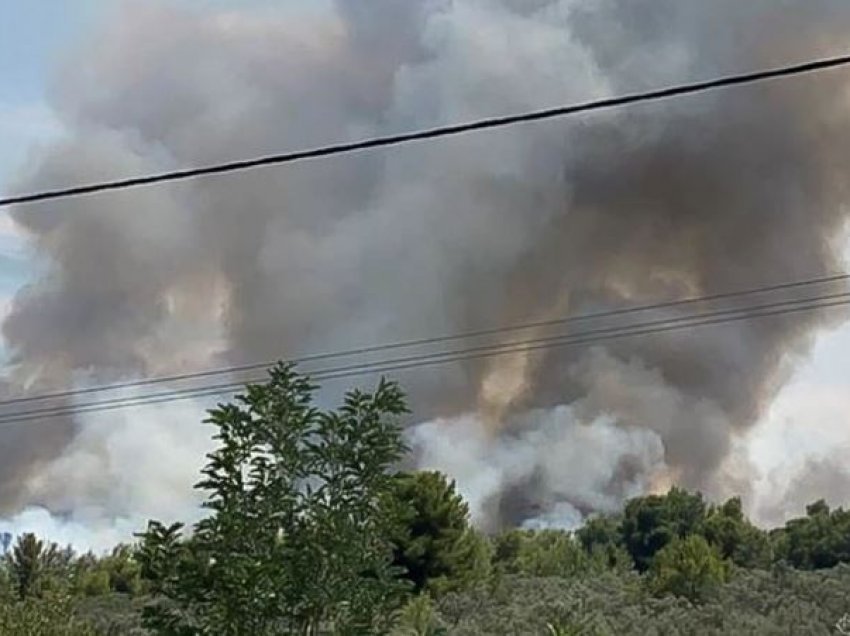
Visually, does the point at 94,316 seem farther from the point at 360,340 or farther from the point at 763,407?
the point at 763,407

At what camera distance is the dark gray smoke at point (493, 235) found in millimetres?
11984

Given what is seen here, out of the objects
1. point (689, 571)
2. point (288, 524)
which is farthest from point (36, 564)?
point (288, 524)

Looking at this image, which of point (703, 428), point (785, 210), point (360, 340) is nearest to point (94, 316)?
point (360, 340)

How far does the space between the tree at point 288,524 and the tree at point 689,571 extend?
543 centimetres

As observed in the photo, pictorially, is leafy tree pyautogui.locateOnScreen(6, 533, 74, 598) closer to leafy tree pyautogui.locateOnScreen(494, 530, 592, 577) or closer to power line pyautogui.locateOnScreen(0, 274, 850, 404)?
power line pyautogui.locateOnScreen(0, 274, 850, 404)

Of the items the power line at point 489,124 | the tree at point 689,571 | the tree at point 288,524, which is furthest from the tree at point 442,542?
the power line at point 489,124

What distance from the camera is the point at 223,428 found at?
4.18 meters

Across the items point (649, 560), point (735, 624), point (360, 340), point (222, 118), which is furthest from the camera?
point (360, 340)

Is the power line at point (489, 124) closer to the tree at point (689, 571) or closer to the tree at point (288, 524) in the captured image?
the tree at point (288, 524)

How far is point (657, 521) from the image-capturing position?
415 inches

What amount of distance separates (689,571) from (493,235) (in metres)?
5.40

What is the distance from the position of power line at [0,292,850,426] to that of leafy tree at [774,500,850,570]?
193 centimetres

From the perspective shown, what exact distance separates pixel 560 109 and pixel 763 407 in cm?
1063

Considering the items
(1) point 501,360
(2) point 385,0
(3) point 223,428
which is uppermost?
(2) point 385,0
